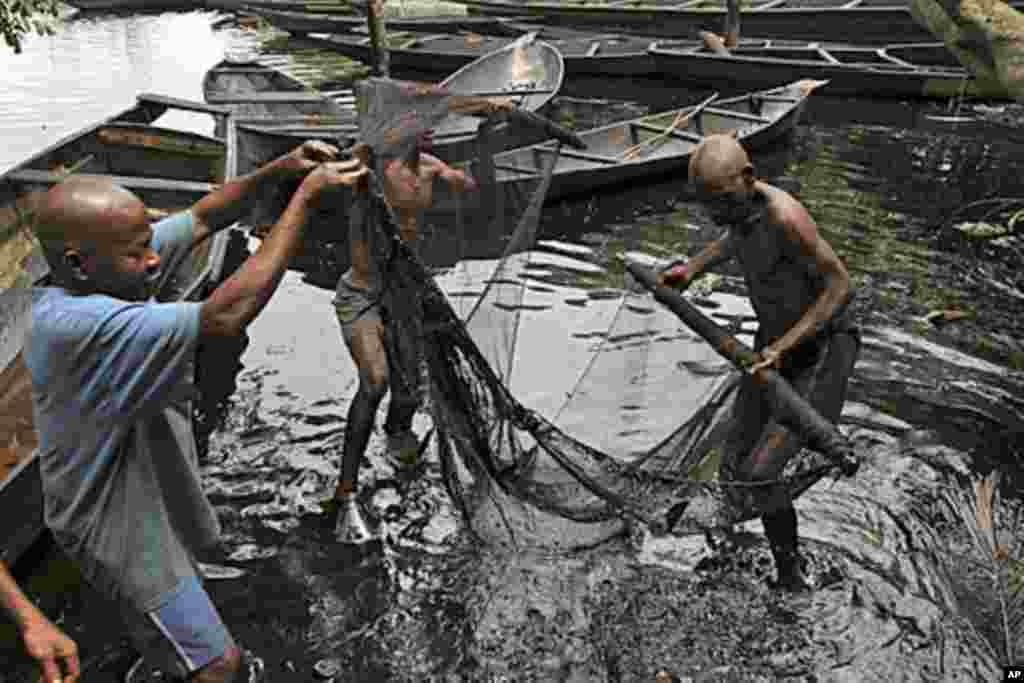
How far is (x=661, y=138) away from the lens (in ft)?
35.7

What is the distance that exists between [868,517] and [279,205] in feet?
19.6

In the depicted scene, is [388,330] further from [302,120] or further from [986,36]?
[302,120]

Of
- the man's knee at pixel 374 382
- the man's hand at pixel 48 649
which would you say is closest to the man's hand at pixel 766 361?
the man's knee at pixel 374 382

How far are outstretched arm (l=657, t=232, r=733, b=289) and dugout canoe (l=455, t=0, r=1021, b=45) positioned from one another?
13886mm

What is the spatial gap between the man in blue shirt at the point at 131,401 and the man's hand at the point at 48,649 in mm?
232

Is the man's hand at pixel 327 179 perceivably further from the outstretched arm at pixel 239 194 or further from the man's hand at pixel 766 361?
the man's hand at pixel 766 361

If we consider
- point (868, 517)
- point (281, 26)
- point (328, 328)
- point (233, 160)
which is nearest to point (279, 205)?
point (233, 160)

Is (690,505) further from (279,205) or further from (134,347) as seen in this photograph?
(279,205)

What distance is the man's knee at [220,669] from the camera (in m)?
2.79

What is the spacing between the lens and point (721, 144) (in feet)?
12.3

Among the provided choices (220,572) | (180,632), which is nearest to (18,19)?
(220,572)

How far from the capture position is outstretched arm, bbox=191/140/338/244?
320 cm

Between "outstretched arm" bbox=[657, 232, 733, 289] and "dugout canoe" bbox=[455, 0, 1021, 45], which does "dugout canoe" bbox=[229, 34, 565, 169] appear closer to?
"outstretched arm" bbox=[657, 232, 733, 289]

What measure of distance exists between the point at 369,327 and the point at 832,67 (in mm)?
11510
